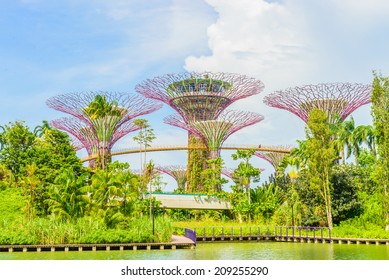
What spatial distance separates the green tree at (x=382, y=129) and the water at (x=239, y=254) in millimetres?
3989

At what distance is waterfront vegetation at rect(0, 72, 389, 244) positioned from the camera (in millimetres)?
25297

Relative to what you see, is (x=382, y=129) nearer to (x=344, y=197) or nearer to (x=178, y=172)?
(x=344, y=197)

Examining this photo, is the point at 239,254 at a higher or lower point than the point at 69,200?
lower

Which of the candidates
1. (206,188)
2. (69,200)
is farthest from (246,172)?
(69,200)

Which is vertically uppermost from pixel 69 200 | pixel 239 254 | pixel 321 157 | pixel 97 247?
pixel 321 157

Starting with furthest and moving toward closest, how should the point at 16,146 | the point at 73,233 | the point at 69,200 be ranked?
the point at 16,146
the point at 69,200
the point at 73,233

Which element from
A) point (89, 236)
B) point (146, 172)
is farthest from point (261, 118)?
point (89, 236)

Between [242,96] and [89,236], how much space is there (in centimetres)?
2259

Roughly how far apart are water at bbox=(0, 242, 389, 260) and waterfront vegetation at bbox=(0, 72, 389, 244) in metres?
1.67

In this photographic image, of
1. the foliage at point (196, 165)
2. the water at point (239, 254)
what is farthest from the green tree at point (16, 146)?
the water at point (239, 254)

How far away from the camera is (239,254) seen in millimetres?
22828

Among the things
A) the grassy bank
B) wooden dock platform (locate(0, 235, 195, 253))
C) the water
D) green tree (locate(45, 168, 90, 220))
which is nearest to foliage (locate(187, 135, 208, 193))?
green tree (locate(45, 168, 90, 220))

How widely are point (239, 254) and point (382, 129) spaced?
1138cm

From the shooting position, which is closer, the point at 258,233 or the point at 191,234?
the point at 191,234
